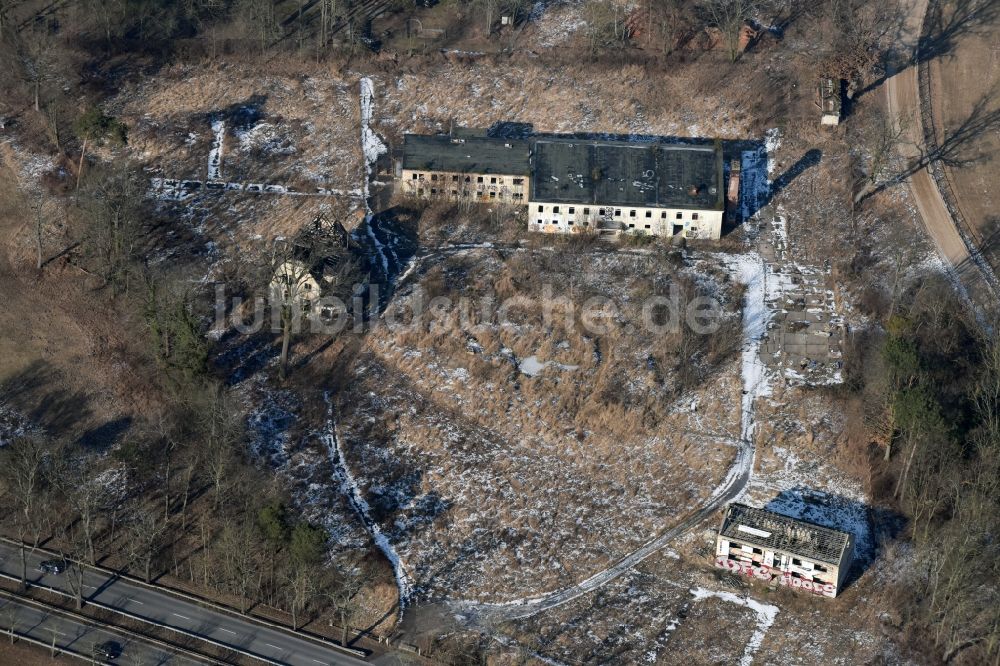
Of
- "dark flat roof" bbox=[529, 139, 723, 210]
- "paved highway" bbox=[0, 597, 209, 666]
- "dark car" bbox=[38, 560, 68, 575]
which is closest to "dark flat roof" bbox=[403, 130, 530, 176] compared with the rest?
"dark flat roof" bbox=[529, 139, 723, 210]

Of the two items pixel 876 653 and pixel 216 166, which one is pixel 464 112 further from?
pixel 876 653

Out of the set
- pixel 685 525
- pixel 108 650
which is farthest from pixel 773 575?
pixel 108 650

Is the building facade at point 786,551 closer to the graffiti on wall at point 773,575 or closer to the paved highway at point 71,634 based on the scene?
the graffiti on wall at point 773,575

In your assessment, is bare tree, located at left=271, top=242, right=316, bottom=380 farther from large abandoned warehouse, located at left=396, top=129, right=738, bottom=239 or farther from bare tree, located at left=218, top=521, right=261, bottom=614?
bare tree, located at left=218, top=521, right=261, bottom=614

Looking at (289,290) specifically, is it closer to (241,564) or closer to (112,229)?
(112,229)

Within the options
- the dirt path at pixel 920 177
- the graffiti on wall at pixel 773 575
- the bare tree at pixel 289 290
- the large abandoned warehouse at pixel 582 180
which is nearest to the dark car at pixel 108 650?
the bare tree at pixel 289 290

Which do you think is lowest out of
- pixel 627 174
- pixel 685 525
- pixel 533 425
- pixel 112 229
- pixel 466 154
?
pixel 685 525

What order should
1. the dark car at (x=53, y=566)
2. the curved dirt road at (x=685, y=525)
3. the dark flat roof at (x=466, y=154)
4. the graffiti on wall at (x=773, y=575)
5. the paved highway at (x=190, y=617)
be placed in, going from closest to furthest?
the paved highway at (x=190, y=617)
the graffiti on wall at (x=773, y=575)
the curved dirt road at (x=685, y=525)
the dark car at (x=53, y=566)
the dark flat roof at (x=466, y=154)
